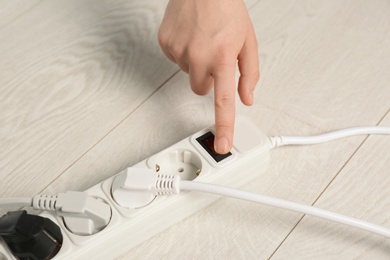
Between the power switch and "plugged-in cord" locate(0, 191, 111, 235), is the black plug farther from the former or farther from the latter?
the power switch

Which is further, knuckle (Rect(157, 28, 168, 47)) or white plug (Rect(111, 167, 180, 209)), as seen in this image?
knuckle (Rect(157, 28, 168, 47))

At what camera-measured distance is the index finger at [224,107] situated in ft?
2.00

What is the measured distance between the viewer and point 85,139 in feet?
2.34

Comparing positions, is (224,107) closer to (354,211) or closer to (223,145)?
(223,145)

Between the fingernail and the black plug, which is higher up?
the black plug

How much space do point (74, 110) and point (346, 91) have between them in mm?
390

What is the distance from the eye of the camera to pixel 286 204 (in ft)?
1.91

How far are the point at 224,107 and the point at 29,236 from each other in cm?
26

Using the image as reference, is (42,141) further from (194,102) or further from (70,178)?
(194,102)

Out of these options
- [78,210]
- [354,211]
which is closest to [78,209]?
[78,210]

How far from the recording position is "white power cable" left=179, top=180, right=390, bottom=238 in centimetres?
58

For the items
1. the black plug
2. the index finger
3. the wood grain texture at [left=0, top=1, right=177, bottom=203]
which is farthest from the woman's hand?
the black plug

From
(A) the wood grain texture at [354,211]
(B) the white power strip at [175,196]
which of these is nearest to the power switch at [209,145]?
(B) the white power strip at [175,196]

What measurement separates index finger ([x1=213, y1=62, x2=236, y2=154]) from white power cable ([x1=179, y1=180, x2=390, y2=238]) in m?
0.05
